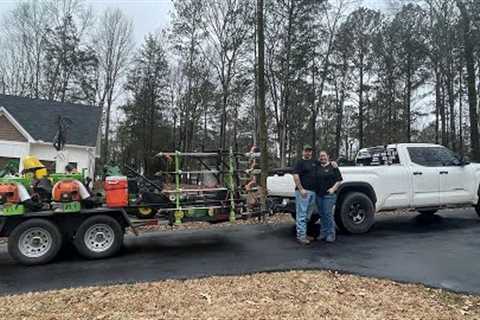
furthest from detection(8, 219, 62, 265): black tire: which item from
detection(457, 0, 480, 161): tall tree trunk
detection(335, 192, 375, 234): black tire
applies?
detection(457, 0, 480, 161): tall tree trunk

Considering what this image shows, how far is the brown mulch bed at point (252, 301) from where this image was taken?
4488mm

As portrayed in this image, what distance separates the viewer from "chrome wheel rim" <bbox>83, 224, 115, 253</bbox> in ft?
23.4

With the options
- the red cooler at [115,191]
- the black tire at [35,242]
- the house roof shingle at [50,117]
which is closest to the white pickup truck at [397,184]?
the red cooler at [115,191]

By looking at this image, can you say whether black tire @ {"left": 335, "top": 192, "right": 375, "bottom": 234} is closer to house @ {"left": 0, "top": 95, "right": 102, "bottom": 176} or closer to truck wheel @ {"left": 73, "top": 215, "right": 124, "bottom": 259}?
truck wheel @ {"left": 73, "top": 215, "right": 124, "bottom": 259}

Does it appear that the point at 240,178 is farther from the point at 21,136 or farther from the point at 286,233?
the point at 21,136

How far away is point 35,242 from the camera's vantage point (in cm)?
699

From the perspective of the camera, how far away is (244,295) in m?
5.02

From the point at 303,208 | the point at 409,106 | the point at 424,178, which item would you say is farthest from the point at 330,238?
the point at 409,106

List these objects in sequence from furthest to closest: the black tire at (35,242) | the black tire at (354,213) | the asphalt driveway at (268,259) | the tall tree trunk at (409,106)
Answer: the tall tree trunk at (409,106) < the black tire at (354,213) < the black tire at (35,242) < the asphalt driveway at (268,259)

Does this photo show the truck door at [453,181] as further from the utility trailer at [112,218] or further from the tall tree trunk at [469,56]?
the tall tree trunk at [469,56]

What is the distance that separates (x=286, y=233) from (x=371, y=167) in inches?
91.4

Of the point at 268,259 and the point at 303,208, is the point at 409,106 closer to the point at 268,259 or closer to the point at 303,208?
the point at 303,208

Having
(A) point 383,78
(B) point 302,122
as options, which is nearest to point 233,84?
(B) point 302,122

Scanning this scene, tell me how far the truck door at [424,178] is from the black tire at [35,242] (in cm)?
720
